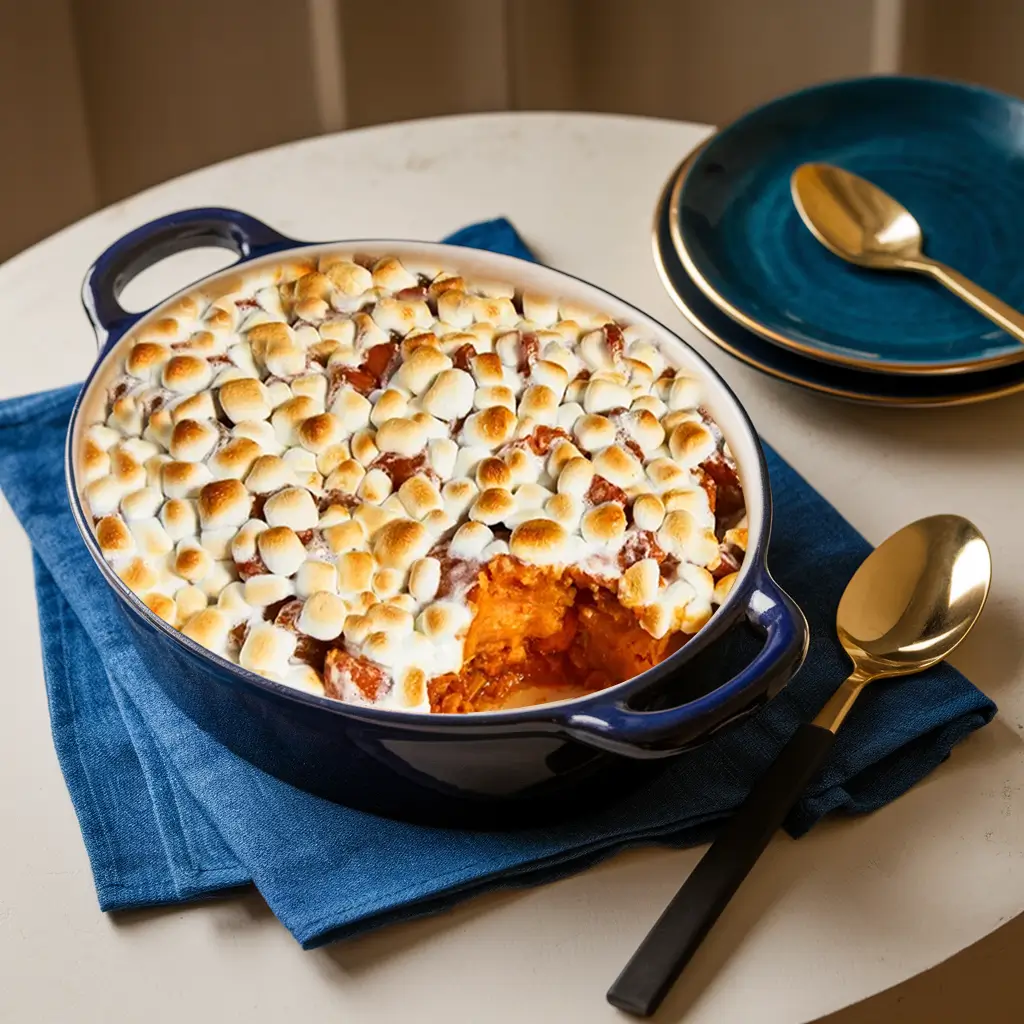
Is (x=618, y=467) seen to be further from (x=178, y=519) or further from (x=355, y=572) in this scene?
(x=178, y=519)

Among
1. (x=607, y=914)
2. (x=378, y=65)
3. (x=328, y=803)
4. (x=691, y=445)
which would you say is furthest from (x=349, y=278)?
(x=378, y=65)

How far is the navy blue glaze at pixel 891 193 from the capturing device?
122cm

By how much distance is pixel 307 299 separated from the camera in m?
1.10

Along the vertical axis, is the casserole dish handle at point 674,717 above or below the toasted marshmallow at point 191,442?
below

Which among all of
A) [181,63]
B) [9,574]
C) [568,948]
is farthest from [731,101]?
[568,948]

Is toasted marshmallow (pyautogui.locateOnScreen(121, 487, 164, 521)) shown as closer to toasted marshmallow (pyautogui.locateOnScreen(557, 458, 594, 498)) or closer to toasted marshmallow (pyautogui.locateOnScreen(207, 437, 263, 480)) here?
toasted marshmallow (pyautogui.locateOnScreen(207, 437, 263, 480))

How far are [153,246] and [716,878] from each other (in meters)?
0.68

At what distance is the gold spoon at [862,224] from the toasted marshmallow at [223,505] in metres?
0.65

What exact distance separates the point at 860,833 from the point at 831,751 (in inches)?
2.3

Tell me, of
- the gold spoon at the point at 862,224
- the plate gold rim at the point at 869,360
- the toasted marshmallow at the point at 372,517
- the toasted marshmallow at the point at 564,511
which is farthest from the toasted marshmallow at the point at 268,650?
the gold spoon at the point at 862,224

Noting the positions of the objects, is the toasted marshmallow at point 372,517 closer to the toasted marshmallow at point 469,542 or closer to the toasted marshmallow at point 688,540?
the toasted marshmallow at point 469,542

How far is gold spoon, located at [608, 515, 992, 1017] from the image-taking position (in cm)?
82

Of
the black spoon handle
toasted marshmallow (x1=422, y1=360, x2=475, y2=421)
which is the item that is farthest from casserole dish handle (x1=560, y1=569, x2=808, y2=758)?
toasted marshmallow (x1=422, y1=360, x2=475, y2=421)

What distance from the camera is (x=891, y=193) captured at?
1365 mm
